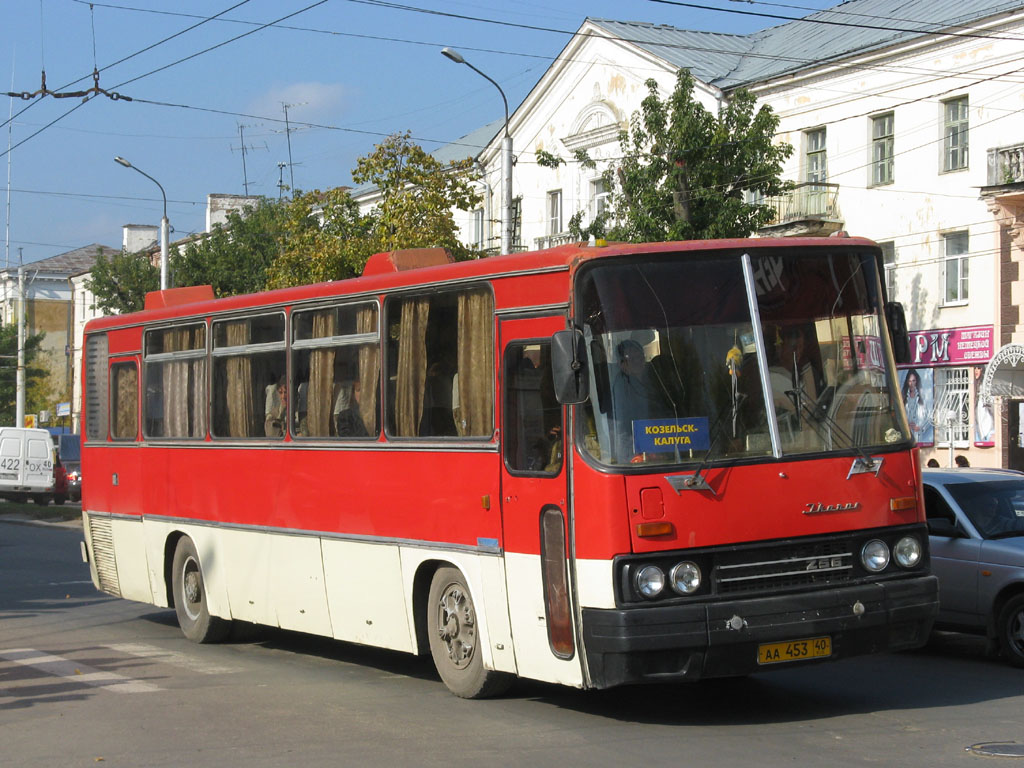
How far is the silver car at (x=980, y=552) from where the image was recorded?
1149 cm

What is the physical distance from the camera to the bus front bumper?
823cm

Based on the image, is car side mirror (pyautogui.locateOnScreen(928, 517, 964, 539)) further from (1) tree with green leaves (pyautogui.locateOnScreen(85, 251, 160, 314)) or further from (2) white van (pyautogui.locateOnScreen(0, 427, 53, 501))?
(1) tree with green leaves (pyautogui.locateOnScreen(85, 251, 160, 314))

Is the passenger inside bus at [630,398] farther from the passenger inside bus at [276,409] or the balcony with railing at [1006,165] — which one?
the balcony with railing at [1006,165]

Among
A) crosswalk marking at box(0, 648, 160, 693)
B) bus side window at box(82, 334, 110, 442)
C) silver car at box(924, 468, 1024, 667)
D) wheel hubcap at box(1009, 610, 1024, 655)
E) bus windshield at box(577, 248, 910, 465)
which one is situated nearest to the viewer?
bus windshield at box(577, 248, 910, 465)

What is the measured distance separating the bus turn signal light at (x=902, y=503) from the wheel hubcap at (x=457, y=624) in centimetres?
286

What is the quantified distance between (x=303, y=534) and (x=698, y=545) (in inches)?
174

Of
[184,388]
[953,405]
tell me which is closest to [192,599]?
[184,388]

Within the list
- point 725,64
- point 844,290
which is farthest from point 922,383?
point 844,290

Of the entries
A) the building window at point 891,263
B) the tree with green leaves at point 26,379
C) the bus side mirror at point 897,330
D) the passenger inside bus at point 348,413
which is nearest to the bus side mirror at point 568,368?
the bus side mirror at point 897,330

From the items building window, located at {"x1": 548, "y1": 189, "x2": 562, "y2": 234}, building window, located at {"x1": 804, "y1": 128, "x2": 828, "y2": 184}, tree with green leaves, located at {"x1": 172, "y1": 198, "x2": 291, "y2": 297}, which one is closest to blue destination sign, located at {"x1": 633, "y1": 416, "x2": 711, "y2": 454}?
building window, located at {"x1": 804, "y1": 128, "x2": 828, "y2": 184}

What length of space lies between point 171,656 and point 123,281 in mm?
58156

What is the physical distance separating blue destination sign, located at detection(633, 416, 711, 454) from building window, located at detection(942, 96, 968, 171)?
2714cm

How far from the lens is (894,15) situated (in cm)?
3700

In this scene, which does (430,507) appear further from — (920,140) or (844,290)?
(920,140)
